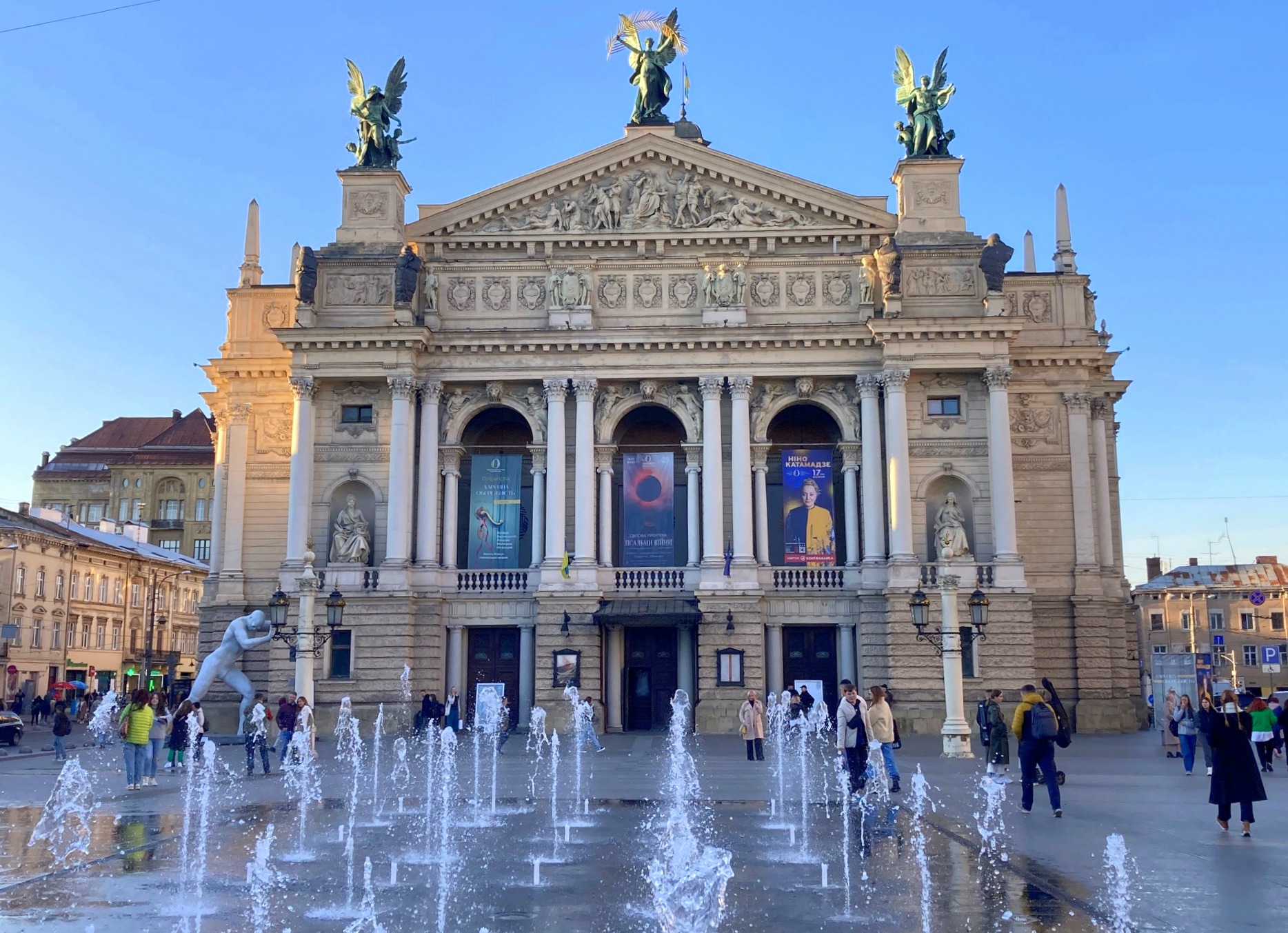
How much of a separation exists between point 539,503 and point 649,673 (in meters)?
7.89

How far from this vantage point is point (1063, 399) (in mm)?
48844

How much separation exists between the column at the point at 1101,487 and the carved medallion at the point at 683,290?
1730 centimetres

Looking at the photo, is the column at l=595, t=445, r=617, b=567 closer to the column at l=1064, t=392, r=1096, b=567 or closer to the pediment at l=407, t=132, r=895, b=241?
the pediment at l=407, t=132, r=895, b=241

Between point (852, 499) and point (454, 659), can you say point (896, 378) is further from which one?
point (454, 659)

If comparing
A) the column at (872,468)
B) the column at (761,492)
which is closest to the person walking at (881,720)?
the column at (872,468)

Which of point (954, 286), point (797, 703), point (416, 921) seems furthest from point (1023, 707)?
point (954, 286)

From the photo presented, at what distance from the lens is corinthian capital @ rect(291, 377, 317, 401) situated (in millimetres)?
46562

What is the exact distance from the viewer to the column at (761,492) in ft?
153

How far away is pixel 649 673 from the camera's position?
154 feet

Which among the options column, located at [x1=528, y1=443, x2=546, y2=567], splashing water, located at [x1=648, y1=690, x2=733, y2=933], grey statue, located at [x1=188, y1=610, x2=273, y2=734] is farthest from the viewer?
column, located at [x1=528, y1=443, x2=546, y2=567]

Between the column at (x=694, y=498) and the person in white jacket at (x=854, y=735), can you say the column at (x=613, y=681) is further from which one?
the person in white jacket at (x=854, y=735)

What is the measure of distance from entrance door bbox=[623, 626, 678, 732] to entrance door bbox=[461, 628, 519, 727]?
4.34m

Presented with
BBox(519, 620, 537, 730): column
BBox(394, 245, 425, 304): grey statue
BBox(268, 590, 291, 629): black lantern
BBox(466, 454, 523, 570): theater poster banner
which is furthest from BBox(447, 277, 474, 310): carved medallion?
BBox(268, 590, 291, 629): black lantern

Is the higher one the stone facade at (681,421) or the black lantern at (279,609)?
the stone facade at (681,421)
